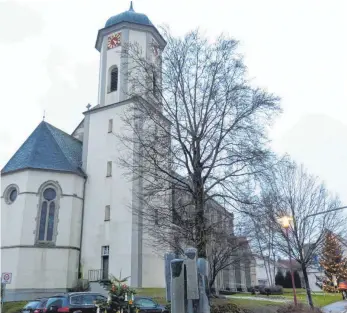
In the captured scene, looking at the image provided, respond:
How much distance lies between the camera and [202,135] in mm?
15359

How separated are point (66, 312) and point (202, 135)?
916 centimetres

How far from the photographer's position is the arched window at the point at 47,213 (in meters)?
25.8

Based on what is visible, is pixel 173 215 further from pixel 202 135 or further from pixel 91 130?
pixel 91 130

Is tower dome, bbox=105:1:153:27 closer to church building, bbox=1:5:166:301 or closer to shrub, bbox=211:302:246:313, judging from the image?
church building, bbox=1:5:166:301

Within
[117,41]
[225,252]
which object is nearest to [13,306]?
[225,252]

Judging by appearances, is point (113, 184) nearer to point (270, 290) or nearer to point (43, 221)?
point (43, 221)

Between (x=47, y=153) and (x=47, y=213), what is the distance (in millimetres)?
4640

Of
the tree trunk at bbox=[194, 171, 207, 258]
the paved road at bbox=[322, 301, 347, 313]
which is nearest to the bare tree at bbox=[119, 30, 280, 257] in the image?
the tree trunk at bbox=[194, 171, 207, 258]

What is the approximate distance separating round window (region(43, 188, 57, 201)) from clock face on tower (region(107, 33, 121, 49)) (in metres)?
12.8

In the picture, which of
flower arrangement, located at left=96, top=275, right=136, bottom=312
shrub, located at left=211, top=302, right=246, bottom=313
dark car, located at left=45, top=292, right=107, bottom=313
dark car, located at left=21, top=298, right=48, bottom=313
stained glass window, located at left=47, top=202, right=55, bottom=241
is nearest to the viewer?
flower arrangement, located at left=96, top=275, right=136, bottom=312

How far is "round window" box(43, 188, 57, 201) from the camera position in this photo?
26719 millimetres

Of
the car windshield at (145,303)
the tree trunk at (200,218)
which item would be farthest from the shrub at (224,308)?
the tree trunk at (200,218)

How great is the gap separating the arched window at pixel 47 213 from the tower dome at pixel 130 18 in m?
14.5

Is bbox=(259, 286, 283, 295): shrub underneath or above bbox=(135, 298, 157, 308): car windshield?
above
